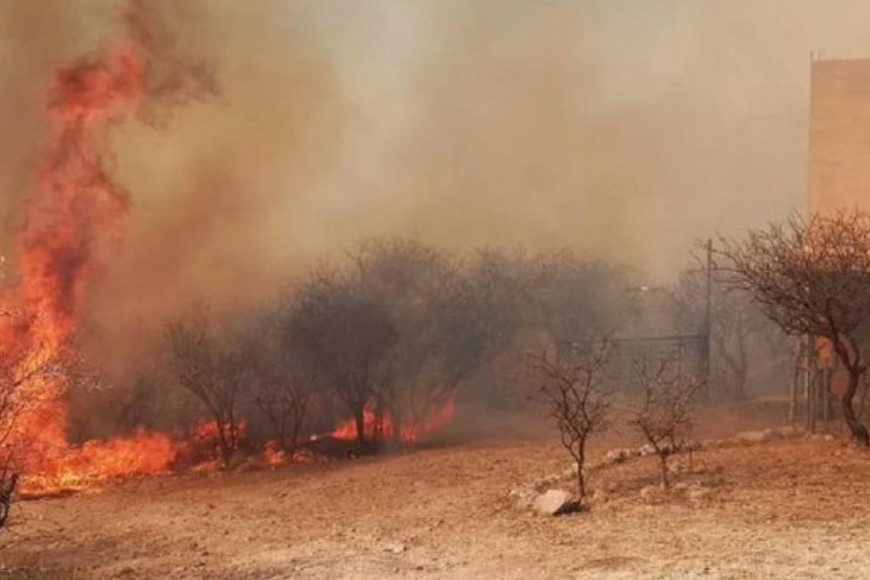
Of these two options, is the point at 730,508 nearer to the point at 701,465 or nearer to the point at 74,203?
the point at 701,465

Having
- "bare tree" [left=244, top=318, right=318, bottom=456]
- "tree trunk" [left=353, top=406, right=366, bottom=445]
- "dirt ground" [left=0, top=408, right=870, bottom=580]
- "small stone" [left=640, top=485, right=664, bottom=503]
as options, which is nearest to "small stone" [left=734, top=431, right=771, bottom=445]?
"dirt ground" [left=0, top=408, right=870, bottom=580]

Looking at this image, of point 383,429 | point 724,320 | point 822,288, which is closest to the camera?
point 822,288

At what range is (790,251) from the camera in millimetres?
16531

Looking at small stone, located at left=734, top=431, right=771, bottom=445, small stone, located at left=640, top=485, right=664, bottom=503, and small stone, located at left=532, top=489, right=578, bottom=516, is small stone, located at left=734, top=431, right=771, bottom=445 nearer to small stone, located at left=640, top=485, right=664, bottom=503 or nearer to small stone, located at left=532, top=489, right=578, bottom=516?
small stone, located at left=640, top=485, right=664, bottom=503

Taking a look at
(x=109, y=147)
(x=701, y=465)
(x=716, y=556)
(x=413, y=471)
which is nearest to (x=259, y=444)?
(x=413, y=471)

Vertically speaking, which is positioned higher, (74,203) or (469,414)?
(74,203)

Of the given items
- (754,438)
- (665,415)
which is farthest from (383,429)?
(665,415)

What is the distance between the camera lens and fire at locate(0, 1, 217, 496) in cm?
2092

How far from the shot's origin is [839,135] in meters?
26.1

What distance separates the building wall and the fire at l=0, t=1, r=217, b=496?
17.0m

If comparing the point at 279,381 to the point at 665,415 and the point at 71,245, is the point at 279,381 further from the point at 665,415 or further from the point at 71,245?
the point at 665,415

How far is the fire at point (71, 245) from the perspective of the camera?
68.6ft

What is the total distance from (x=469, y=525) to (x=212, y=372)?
1234cm

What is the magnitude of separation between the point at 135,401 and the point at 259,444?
133 inches
